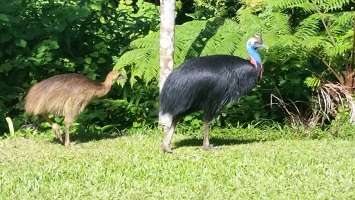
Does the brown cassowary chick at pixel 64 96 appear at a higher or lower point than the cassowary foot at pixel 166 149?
higher

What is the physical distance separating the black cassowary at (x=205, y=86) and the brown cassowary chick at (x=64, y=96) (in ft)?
2.82

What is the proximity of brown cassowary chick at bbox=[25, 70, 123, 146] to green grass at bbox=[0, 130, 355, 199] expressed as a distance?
37cm

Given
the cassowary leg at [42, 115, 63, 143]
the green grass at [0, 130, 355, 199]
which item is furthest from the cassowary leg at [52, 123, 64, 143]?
the green grass at [0, 130, 355, 199]

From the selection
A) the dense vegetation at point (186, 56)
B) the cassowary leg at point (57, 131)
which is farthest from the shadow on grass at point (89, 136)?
the dense vegetation at point (186, 56)

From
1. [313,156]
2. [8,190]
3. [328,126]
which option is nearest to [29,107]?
[8,190]

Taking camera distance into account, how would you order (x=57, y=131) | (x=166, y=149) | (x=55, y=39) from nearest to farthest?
(x=166, y=149), (x=57, y=131), (x=55, y=39)

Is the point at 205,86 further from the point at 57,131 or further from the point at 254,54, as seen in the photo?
the point at 57,131

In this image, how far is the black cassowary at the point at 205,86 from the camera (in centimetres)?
723

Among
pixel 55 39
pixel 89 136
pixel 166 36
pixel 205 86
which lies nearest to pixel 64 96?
pixel 89 136

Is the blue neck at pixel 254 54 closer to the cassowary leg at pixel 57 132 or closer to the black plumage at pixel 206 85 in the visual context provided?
the black plumage at pixel 206 85

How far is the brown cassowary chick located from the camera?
25.2 ft

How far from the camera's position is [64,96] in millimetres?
7672

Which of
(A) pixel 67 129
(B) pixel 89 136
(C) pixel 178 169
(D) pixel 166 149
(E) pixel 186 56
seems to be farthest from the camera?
(E) pixel 186 56

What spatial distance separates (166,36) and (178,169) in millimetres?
2187
